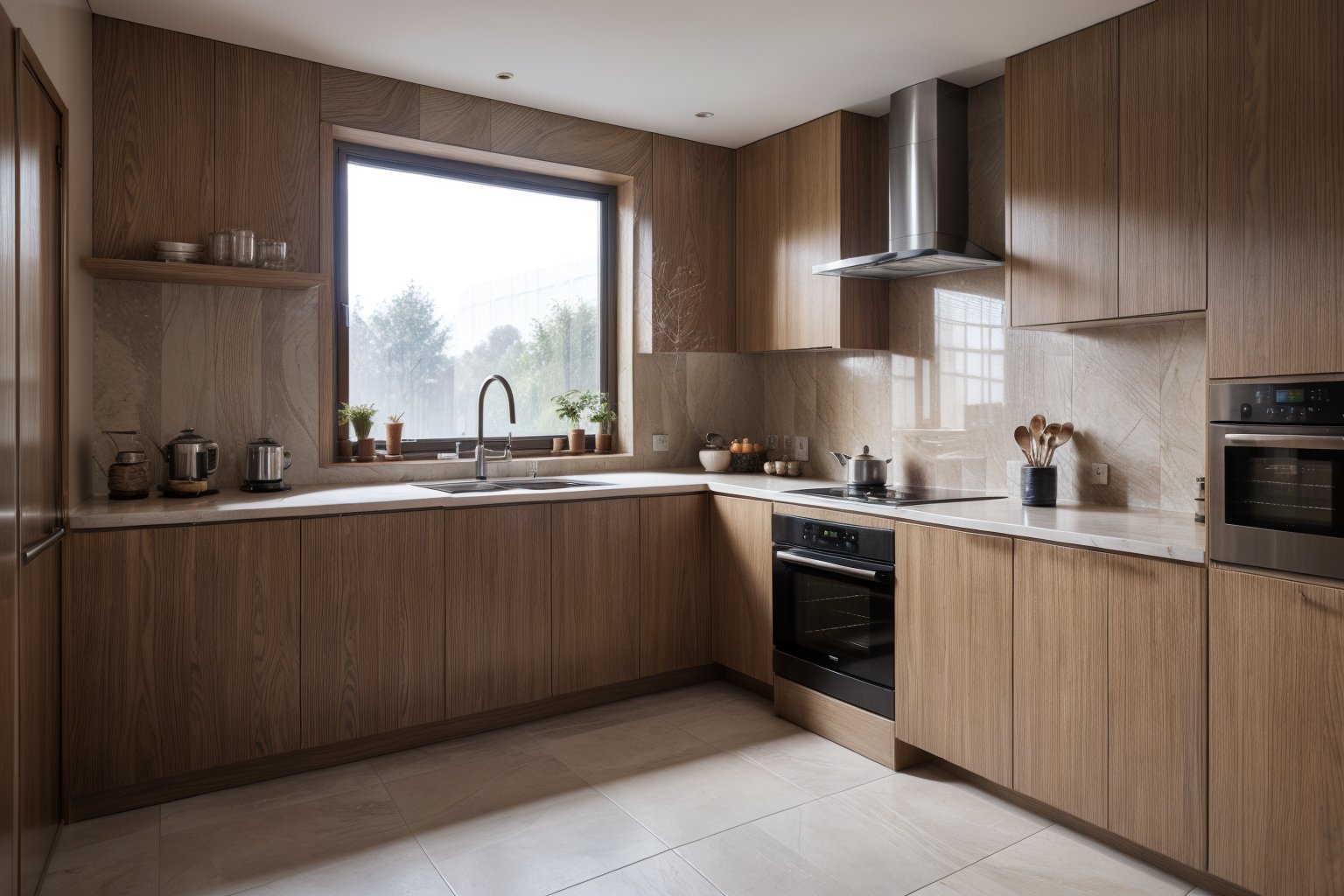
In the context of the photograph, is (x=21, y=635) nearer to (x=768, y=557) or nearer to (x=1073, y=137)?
(x=768, y=557)

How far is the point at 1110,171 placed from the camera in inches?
103

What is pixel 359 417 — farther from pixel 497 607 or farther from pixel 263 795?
pixel 263 795

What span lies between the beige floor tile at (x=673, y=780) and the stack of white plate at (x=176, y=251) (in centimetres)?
210

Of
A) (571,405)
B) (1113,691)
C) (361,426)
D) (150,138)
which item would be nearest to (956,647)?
(1113,691)

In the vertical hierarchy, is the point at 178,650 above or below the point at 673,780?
above

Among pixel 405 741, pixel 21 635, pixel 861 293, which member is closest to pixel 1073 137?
pixel 861 293

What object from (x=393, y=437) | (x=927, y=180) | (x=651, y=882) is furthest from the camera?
(x=393, y=437)

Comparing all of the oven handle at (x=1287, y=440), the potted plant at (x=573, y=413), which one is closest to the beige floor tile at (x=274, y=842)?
the potted plant at (x=573, y=413)

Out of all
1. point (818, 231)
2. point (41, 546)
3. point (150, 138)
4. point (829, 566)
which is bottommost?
point (829, 566)

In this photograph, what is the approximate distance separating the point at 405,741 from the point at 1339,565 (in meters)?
2.75

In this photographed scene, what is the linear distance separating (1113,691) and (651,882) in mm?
1291

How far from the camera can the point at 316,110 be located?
10.8ft

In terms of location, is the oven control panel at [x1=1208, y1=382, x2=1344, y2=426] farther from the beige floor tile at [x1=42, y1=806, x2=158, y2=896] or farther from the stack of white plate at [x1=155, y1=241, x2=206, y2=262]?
the stack of white plate at [x1=155, y1=241, x2=206, y2=262]

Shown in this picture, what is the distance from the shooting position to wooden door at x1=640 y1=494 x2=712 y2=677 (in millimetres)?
3494
